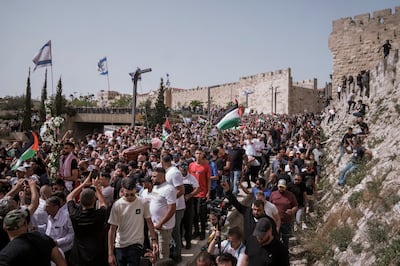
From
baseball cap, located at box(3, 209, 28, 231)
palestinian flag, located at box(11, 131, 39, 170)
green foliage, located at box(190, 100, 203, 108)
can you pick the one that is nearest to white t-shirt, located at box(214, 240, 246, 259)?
baseball cap, located at box(3, 209, 28, 231)

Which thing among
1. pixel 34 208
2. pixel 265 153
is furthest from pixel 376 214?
pixel 265 153

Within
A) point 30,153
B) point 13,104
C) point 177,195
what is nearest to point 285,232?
point 177,195

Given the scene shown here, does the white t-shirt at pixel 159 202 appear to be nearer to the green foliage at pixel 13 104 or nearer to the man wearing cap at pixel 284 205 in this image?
the man wearing cap at pixel 284 205

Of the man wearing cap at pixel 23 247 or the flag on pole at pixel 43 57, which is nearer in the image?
the man wearing cap at pixel 23 247

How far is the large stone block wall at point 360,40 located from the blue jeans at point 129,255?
19.9 m

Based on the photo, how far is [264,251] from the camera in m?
3.56

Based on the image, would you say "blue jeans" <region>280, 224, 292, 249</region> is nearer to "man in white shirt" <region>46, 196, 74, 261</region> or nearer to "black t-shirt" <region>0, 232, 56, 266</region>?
"man in white shirt" <region>46, 196, 74, 261</region>

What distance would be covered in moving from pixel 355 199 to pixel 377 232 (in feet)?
5.34

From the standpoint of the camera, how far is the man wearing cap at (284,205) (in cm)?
573

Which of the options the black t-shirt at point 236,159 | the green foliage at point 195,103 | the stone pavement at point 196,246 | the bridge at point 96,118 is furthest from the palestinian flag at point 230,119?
the green foliage at point 195,103

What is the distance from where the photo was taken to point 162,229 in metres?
4.95

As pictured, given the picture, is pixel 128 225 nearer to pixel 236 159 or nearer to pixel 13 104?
pixel 236 159

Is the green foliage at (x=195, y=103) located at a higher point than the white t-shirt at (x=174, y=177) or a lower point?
higher

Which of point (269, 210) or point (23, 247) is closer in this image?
point (23, 247)
